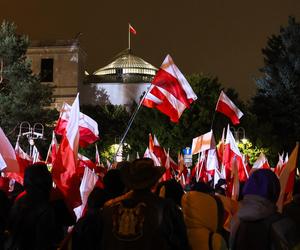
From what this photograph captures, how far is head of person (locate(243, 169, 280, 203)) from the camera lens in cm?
464

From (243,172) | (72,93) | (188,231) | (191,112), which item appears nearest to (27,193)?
(188,231)

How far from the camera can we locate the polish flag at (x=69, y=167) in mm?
7008

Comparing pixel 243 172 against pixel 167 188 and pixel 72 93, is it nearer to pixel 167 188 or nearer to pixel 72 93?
pixel 167 188

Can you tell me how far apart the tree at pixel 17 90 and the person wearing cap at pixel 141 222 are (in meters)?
34.2

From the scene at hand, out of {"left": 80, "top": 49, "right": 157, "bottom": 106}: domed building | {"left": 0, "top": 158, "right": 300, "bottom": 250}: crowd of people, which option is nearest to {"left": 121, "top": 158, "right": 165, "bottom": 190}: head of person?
{"left": 0, "top": 158, "right": 300, "bottom": 250}: crowd of people

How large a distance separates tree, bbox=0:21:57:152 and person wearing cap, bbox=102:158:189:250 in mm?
34167

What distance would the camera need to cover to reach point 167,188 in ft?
20.6

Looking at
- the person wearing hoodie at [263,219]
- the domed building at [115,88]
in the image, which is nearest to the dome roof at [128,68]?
the domed building at [115,88]

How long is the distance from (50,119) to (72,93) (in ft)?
66.3

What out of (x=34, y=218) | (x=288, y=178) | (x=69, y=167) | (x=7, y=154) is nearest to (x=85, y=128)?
(x=7, y=154)

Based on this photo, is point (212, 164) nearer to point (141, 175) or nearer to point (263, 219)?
point (263, 219)

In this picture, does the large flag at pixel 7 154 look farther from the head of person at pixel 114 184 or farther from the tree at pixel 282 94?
the tree at pixel 282 94

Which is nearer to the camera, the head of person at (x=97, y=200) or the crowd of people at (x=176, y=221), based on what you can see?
the crowd of people at (x=176, y=221)

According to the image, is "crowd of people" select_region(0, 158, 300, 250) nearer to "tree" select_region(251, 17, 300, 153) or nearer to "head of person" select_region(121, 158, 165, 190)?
"head of person" select_region(121, 158, 165, 190)
